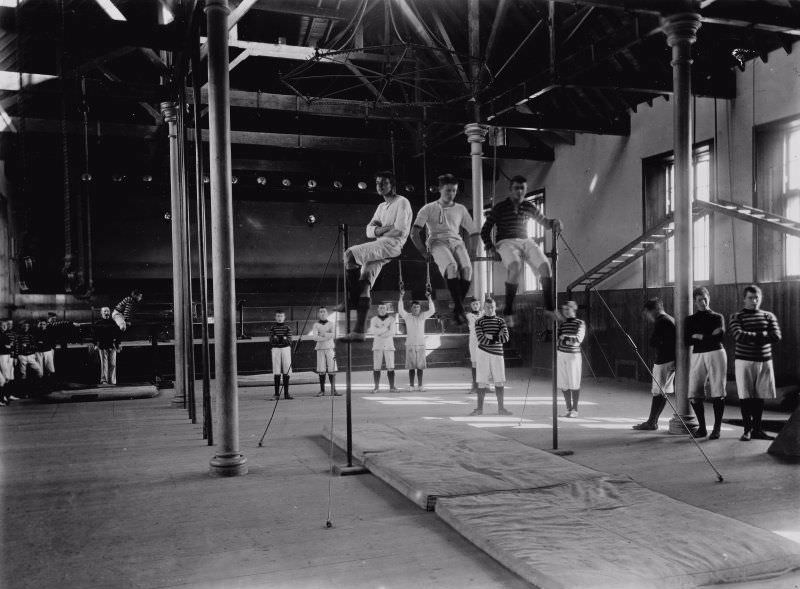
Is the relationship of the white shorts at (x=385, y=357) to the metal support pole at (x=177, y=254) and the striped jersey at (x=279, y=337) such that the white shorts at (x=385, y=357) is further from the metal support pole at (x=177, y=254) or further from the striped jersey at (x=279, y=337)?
the metal support pole at (x=177, y=254)

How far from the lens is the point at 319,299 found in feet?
64.5

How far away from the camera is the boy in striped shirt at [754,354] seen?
24.9 feet

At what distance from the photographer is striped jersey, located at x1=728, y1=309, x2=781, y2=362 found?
7.59 meters

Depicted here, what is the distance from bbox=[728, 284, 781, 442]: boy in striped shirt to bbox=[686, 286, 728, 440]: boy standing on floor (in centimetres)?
26

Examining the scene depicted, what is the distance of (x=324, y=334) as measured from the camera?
12.4 metres

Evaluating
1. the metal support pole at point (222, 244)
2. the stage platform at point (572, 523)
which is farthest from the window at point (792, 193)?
the metal support pole at point (222, 244)

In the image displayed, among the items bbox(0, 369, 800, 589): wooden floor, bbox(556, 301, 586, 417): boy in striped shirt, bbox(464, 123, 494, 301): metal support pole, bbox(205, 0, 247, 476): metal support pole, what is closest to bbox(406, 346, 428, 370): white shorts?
bbox(464, 123, 494, 301): metal support pole

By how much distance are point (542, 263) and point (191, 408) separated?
617cm

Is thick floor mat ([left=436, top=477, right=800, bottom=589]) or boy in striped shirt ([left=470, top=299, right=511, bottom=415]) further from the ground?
boy in striped shirt ([left=470, top=299, right=511, bottom=415])

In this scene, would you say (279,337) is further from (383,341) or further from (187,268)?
(187,268)

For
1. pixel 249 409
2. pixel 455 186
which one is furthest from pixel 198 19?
pixel 249 409

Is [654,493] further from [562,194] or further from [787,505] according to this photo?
[562,194]

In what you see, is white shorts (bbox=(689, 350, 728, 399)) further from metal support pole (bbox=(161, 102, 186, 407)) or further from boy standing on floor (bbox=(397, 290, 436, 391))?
metal support pole (bbox=(161, 102, 186, 407))

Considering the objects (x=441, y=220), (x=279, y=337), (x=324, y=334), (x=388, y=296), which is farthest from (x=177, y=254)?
(x=388, y=296)
